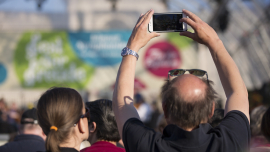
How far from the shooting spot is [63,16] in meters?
12.8

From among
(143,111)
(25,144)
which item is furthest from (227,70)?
(143,111)

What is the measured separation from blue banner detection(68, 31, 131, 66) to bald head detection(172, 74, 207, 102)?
10.0 meters

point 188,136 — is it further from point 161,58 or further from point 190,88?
point 161,58

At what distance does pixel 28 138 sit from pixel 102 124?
3.20 feet

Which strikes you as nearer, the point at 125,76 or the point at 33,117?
the point at 125,76

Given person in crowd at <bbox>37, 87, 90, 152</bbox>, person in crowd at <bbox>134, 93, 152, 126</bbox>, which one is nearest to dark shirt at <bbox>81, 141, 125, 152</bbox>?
person in crowd at <bbox>37, 87, 90, 152</bbox>

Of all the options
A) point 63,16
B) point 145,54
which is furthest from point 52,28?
point 145,54

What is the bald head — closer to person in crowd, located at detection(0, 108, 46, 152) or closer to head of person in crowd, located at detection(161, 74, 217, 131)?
head of person in crowd, located at detection(161, 74, 217, 131)

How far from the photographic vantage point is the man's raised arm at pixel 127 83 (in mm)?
1315

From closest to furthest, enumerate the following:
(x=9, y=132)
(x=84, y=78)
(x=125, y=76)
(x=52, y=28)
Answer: (x=125, y=76) → (x=9, y=132) → (x=84, y=78) → (x=52, y=28)

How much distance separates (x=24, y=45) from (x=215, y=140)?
37.8ft

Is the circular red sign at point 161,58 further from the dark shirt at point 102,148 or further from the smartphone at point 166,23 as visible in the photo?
the smartphone at point 166,23

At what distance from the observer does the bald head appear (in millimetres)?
1258

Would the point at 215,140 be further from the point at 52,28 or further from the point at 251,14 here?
the point at 52,28
